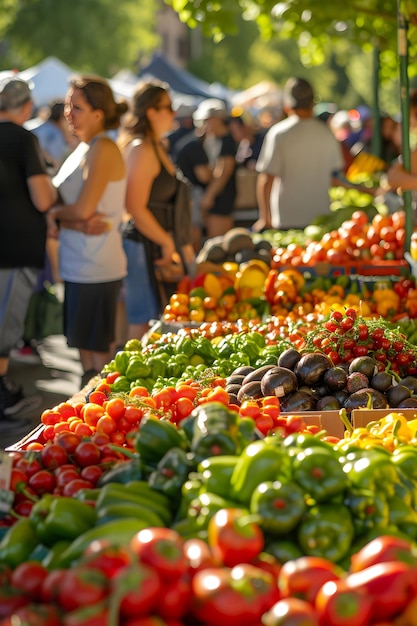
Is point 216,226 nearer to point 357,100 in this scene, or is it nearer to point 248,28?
point 248,28

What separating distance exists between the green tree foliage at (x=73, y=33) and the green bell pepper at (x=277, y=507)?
2939 cm

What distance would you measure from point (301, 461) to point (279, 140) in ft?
21.5

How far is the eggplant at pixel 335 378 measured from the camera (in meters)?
4.04

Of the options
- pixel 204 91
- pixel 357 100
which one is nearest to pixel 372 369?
pixel 204 91

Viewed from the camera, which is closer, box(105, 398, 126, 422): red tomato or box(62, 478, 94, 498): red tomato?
box(62, 478, 94, 498): red tomato

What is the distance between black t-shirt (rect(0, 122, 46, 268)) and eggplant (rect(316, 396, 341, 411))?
301cm

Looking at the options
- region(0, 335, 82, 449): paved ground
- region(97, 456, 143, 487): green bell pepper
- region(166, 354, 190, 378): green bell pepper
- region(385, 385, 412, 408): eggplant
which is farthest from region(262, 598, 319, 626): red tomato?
region(0, 335, 82, 449): paved ground

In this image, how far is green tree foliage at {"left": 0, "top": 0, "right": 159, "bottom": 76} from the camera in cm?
3172

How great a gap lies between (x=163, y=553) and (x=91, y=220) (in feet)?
→ 14.3

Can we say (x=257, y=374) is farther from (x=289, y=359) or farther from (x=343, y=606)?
(x=343, y=606)

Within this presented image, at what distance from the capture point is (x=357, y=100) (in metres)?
63.9

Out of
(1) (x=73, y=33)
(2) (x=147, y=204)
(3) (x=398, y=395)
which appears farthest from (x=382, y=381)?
(1) (x=73, y=33)

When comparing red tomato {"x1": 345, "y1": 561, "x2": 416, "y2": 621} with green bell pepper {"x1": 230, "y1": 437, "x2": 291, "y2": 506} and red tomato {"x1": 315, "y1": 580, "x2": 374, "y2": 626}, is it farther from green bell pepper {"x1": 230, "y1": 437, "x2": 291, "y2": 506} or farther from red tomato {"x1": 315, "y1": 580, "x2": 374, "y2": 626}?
green bell pepper {"x1": 230, "y1": 437, "x2": 291, "y2": 506}

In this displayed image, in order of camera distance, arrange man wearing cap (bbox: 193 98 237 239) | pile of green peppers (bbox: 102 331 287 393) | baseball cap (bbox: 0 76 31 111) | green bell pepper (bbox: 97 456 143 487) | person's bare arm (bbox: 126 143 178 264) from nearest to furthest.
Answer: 1. green bell pepper (bbox: 97 456 143 487)
2. pile of green peppers (bbox: 102 331 287 393)
3. baseball cap (bbox: 0 76 31 111)
4. person's bare arm (bbox: 126 143 178 264)
5. man wearing cap (bbox: 193 98 237 239)
